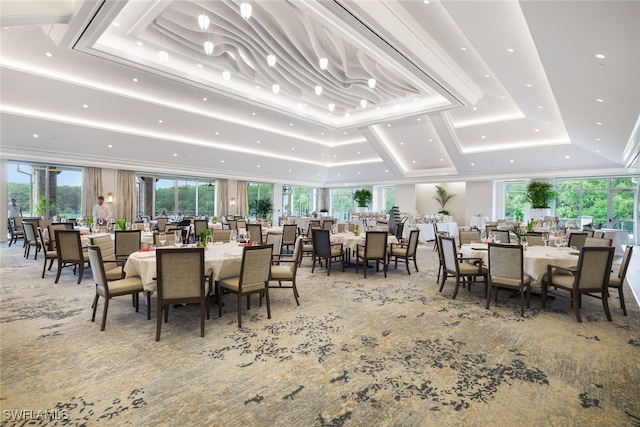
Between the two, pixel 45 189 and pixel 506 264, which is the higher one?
pixel 45 189

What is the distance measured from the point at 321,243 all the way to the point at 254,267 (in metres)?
3.05

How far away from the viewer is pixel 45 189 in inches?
472

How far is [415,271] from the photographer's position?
700cm

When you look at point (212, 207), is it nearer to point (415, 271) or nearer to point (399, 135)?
point (399, 135)

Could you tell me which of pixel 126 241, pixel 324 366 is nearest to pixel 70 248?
pixel 126 241

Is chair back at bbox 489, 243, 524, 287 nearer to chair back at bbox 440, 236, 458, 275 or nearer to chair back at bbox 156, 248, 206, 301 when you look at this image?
chair back at bbox 440, 236, 458, 275

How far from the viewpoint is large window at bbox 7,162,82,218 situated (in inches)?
453

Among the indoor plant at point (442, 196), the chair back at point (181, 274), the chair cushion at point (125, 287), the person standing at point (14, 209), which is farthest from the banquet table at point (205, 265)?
the indoor plant at point (442, 196)

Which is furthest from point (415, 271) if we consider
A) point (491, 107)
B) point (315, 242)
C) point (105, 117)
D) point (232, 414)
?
point (105, 117)

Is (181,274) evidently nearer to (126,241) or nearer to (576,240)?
(126,241)

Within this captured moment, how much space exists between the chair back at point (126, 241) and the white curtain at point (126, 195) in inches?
344

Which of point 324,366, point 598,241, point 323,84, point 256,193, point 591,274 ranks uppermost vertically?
point 323,84

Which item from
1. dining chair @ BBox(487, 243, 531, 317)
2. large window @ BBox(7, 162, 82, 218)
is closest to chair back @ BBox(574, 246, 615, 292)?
dining chair @ BBox(487, 243, 531, 317)

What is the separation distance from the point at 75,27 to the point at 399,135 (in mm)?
11716
